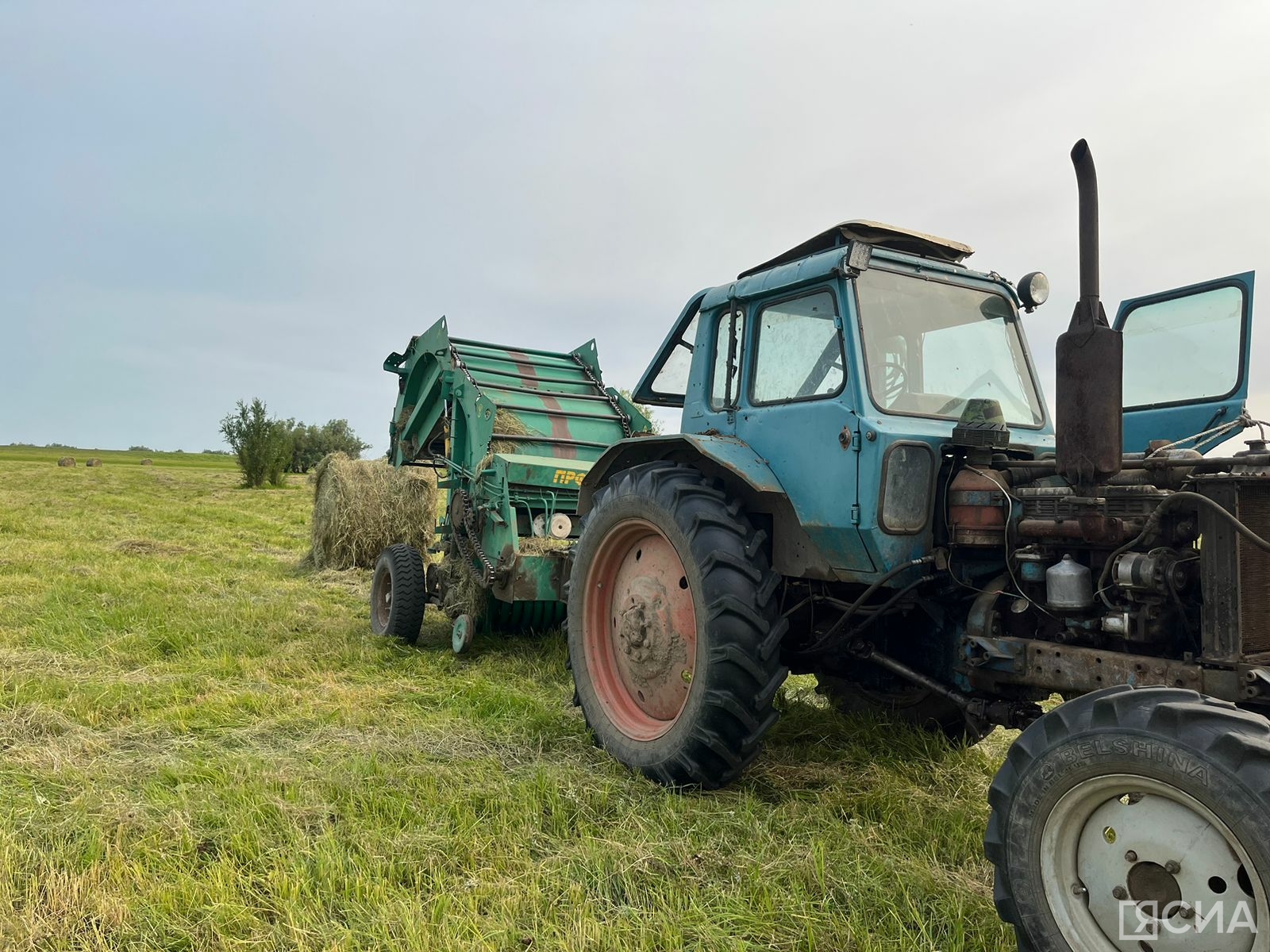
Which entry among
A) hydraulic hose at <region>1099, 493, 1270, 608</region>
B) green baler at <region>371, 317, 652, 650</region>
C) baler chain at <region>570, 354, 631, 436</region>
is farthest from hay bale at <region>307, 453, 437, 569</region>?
hydraulic hose at <region>1099, 493, 1270, 608</region>

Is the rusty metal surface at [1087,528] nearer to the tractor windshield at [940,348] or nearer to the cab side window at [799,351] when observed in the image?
the tractor windshield at [940,348]

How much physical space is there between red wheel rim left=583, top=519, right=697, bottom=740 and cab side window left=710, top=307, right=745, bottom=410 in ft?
2.19

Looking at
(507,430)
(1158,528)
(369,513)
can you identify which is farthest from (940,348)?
(369,513)

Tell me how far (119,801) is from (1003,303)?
3.93 metres

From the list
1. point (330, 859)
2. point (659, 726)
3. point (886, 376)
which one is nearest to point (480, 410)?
point (659, 726)

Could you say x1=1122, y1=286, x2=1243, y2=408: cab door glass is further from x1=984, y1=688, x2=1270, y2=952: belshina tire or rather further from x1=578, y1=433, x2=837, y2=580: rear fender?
x1=984, y1=688, x2=1270, y2=952: belshina tire

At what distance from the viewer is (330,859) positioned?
2699 mm

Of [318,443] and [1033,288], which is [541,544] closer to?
[1033,288]

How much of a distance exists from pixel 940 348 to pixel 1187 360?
92cm

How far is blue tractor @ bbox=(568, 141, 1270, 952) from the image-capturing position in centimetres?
211

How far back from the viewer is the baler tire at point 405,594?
6531 mm

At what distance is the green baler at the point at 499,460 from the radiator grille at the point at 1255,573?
3.78m

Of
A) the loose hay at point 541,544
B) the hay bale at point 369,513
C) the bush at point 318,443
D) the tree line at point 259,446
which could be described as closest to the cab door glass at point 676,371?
the loose hay at point 541,544

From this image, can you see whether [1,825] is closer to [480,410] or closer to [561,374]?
[480,410]
